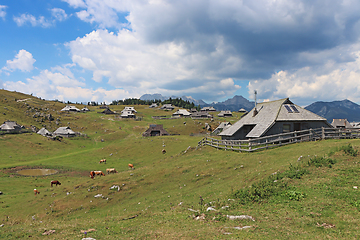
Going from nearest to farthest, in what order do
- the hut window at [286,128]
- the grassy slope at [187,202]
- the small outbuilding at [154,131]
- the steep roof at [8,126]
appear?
1. the grassy slope at [187,202]
2. the hut window at [286,128]
3. the steep roof at [8,126]
4. the small outbuilding at [154,131]

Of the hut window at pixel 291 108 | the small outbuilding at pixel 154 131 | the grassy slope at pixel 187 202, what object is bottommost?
the grassy slope at pixel 187 202

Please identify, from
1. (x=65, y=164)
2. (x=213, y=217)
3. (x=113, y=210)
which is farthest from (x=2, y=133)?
(x=213, y=217)

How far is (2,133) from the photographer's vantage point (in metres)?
67.4

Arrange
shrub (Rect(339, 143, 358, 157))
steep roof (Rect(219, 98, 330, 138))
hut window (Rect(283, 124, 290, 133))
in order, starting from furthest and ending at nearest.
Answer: hut window (Rect(283, 124, 290, 133)) < steep roof (Rect(219, 98, 330, 138)) < shrub (Rect(339, 143, 358, 157))

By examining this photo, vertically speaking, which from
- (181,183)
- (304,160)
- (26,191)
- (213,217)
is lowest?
(26,191)

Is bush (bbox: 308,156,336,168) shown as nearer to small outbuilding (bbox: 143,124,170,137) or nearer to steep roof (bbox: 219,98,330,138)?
steep roof (bbox: 219,98,330,138)

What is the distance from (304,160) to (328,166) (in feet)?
8.38

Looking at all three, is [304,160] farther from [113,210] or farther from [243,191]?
[113,210]

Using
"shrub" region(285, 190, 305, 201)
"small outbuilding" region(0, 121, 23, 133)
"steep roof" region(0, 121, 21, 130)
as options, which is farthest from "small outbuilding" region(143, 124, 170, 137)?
"shrub" region(285, 190, 305, 201)

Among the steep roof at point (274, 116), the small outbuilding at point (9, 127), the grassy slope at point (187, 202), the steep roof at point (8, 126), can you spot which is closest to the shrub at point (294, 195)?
the grassy slope at point (187, 202)

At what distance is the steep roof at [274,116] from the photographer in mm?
32750

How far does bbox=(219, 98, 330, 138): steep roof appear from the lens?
32.8 metres

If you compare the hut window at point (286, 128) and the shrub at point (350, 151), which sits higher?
the hut window at point (286, 128)

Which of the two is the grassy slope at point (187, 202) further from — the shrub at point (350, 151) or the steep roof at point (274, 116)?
the steep roof at point (274, 116)
